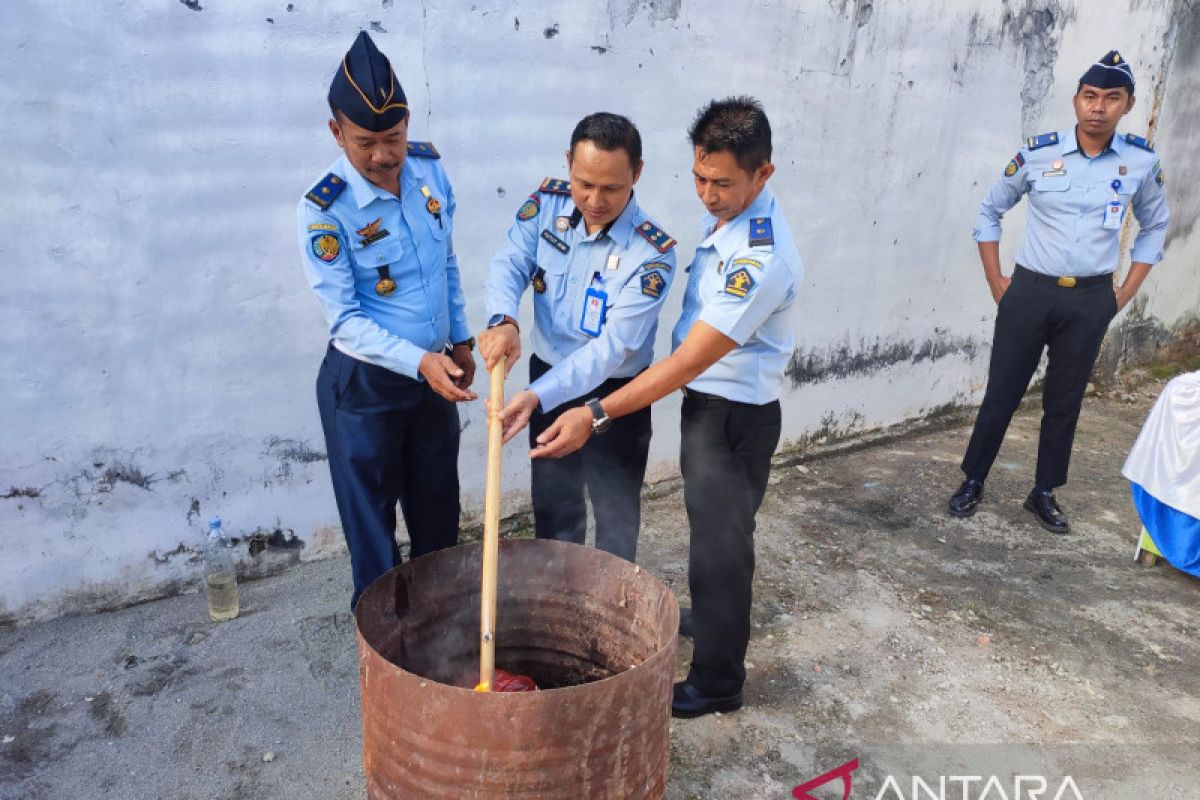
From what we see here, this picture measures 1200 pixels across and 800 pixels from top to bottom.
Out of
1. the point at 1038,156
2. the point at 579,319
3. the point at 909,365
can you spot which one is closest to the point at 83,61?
the point at 579,319

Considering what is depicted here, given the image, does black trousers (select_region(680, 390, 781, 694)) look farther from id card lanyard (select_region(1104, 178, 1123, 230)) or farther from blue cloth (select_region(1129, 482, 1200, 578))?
id card lanyard (select_region(1104, 178, 1123, 230))

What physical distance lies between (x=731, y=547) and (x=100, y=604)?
8.08ft

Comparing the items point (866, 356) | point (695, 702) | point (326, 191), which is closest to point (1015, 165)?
point (866, 356)

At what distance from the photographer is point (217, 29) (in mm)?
3195

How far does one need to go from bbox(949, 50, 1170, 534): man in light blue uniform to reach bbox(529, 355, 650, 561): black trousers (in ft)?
7.80

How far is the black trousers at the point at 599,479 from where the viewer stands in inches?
127

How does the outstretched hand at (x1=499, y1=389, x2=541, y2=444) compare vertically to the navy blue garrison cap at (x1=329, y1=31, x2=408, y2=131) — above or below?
below

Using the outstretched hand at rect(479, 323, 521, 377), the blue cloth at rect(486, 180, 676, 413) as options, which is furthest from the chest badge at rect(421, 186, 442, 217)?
the outstretched hand at rect(479, 323, 521, 377)

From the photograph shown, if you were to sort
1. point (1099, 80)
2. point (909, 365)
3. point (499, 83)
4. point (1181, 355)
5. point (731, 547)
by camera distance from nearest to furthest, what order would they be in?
point (731, 547)
point (499, 83)
point (1099, 80)
point (909, 365)
point (1181, 355)

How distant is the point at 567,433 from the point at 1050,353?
3243 mm

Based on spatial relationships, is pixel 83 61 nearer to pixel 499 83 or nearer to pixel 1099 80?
pixel 499 83


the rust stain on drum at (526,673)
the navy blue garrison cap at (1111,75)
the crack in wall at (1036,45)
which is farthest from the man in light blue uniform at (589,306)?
the crack in wall at (1036,45)

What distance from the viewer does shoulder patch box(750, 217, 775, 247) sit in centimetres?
254

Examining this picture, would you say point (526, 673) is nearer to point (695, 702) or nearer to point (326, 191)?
point (695, 702)
